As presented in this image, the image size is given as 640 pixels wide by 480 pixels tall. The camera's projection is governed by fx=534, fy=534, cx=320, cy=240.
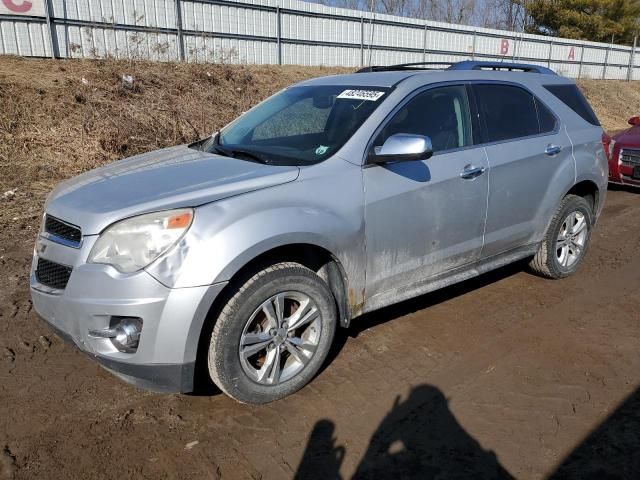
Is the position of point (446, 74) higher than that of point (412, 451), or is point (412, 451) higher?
point (446, 74)

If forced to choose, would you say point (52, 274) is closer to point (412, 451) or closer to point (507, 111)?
point (412, 451)

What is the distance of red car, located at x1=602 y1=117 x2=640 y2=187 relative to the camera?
820 centimetres

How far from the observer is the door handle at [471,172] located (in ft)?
12.1

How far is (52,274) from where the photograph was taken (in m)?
2.84

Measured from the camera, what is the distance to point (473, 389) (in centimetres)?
314

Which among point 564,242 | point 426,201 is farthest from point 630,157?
point 426,201

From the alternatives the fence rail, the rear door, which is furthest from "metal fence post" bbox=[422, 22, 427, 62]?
the rear door

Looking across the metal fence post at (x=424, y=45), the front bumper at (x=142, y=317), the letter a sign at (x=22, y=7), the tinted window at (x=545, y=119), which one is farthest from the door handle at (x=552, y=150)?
the metal fence post at (x=424, y=45)

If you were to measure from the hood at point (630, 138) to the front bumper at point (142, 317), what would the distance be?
784 centimetres

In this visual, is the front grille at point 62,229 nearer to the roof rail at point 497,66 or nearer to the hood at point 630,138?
the roof rail at point 497,66

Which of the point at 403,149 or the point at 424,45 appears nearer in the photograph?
the point at 403,149

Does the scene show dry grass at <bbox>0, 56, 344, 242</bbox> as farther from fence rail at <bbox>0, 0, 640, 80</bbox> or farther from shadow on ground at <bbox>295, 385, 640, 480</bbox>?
shadow on ground at <bbox>295, 385, 640, 480</bbox>

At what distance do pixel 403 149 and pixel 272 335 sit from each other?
1.31m

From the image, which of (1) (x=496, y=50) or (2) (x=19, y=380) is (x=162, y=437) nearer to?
(2) (x=19, y=380)
